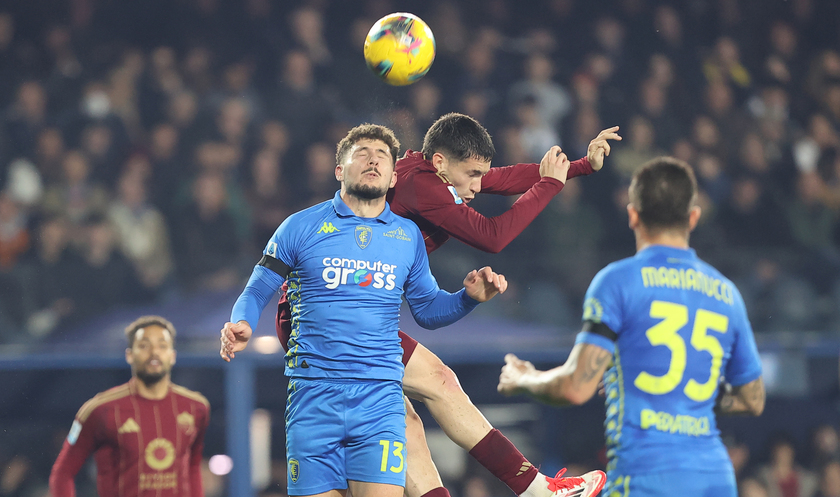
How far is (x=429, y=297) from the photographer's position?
14.3ft

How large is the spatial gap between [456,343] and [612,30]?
5388 millimetres

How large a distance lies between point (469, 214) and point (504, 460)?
1226 millimetres

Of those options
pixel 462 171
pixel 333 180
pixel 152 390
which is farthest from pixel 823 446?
pixel 152 390

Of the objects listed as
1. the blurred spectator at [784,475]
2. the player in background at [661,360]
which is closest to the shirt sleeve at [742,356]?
the player in background at [661,360]

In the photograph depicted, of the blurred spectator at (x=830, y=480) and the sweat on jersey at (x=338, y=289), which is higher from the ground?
the sweat on jersey at (x=338, y=289)

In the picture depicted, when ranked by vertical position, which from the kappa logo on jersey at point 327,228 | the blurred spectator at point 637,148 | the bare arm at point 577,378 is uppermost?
the blurred spectator at point 637,148

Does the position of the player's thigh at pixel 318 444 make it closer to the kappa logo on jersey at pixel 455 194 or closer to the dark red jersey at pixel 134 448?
the kappa logo on jersey at pixel 455 194

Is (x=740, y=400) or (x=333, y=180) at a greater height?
(x=333, y=180)

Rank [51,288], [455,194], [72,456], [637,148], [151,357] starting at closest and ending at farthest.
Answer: [455,194] → [72,456] → [151,357] → [51,288] → [637,148]

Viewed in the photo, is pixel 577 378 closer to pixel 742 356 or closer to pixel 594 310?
pixel 594 310

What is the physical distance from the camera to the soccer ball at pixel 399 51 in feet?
15.8

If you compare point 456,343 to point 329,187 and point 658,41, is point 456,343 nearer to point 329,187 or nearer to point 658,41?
point 329,187

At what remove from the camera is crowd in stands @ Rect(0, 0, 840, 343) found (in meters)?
8.86

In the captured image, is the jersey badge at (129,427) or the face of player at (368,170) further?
the jersey badge at (129,427)
